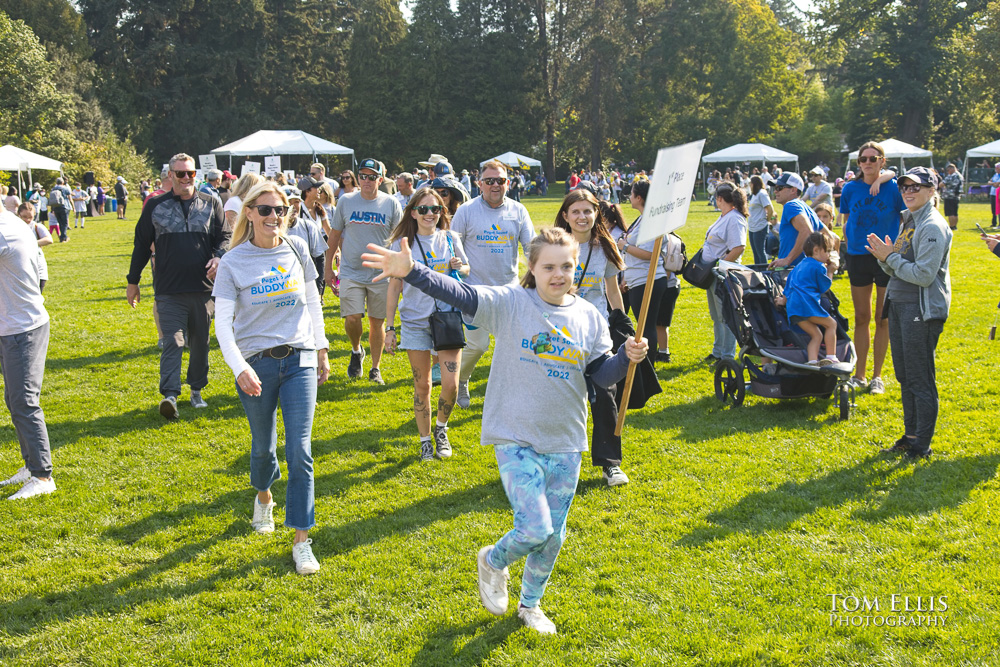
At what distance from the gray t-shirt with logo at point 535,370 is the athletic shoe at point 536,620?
0.87 metres

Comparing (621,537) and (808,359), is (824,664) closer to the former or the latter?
(621,537)

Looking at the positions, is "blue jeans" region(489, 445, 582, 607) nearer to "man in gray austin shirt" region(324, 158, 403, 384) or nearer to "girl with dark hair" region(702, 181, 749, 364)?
"man in gray austin shirt" region(324, 158, 403, 384)

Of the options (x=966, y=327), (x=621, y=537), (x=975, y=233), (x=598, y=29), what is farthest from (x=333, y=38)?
(x=621, y=537)

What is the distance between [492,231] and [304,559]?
9.95 ft

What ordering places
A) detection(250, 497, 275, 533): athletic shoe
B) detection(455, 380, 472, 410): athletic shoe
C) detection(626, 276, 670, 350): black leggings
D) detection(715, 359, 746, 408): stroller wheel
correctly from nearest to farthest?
detection(250, 497, 275, 533): athletic shoe, detection(715, 359, 746, 408): stroller wheel, detection(455, 380, 472, 410): athletic shoe, detection(626, 276, 670, 350): black leggings

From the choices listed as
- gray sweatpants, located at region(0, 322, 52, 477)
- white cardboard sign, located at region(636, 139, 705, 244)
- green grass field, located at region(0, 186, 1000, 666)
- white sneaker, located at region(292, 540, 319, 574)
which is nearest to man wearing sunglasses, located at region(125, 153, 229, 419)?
green grass field, located at region(0, 186, 1000, 666)

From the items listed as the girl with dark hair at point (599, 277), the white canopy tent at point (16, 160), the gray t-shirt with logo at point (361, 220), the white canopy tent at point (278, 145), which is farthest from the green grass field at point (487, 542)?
the white canopy tent at point (278, 145)

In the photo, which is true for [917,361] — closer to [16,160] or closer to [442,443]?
[442,443]

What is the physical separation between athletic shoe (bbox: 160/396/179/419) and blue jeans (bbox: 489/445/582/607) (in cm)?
469

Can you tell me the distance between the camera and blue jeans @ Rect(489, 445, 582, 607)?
12.3ft

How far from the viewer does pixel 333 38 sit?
2525 inches

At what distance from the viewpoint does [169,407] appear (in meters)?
7.58

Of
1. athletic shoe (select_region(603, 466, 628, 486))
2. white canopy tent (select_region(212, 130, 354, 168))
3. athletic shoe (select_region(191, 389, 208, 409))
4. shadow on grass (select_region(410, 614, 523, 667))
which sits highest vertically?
white canopy tent (select_region(212, 130, 354, 168))

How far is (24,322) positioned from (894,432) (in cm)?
676
